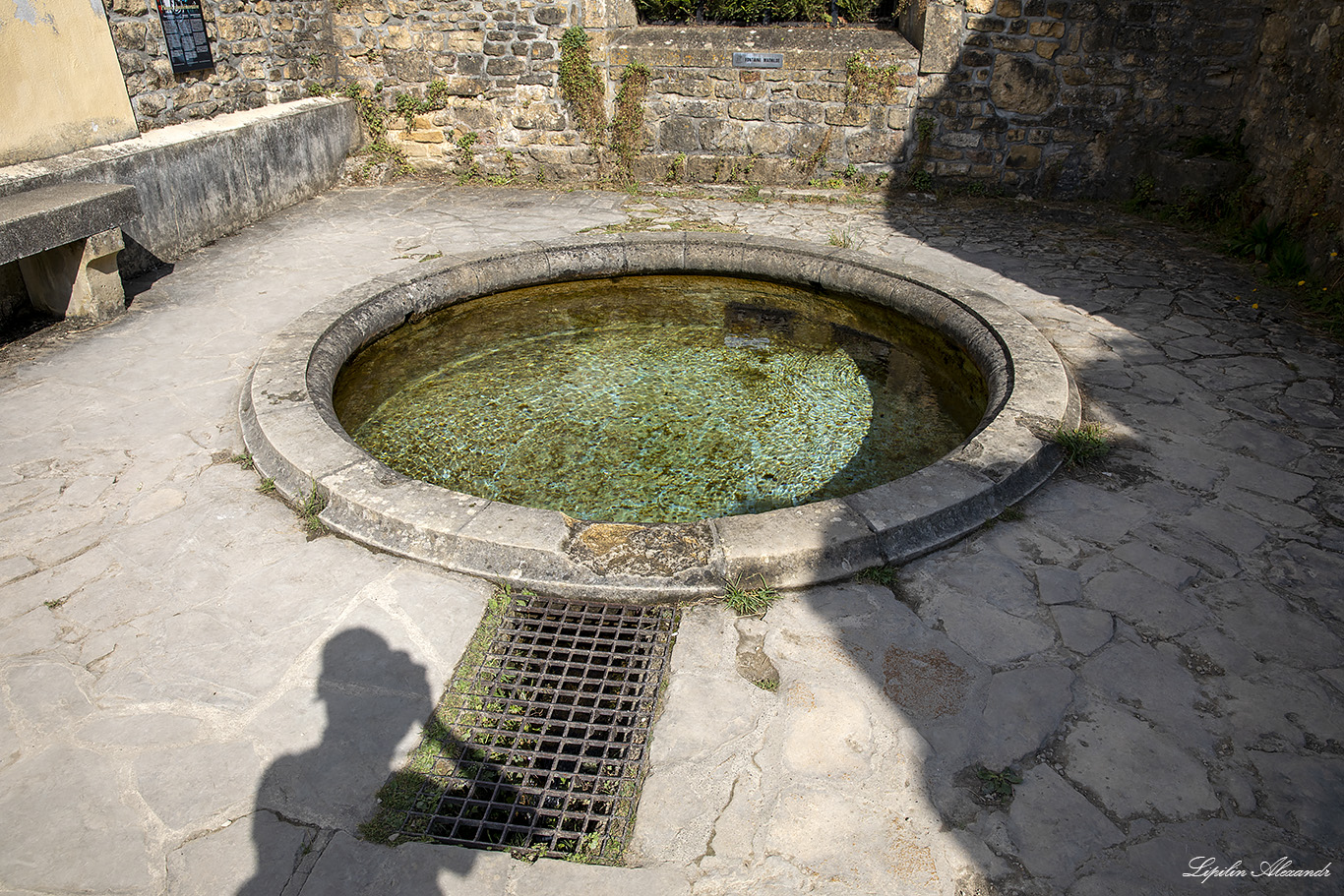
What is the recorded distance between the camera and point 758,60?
745cm

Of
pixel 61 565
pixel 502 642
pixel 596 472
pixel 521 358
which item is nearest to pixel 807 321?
pixel 521 358

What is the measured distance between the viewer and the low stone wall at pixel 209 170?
5121mm

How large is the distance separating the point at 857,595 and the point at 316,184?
6.73 metres

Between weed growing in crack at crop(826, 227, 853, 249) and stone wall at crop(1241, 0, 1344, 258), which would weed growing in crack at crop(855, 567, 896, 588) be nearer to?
weed growing in crack at crop(826, 227, 853, 249)

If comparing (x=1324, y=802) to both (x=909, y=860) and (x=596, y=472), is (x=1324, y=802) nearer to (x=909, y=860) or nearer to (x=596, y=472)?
(x=909, y=860)

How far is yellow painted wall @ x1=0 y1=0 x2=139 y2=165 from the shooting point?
4668 millimetres

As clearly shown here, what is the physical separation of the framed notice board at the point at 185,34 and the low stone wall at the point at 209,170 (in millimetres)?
418

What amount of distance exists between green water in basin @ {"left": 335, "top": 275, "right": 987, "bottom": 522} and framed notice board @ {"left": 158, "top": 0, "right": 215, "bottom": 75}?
2902mm

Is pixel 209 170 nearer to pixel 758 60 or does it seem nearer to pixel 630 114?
pixel 630 114

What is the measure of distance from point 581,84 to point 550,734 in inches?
268

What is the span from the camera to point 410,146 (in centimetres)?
805

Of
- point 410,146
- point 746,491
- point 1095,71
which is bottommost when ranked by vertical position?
point 746,491

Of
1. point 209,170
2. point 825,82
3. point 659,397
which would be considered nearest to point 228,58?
point 209,170

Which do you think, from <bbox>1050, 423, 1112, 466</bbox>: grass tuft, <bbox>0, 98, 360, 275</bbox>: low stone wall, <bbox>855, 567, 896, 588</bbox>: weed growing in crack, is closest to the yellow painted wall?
<bbox>0, 98, 360, 275</bbox>: low stone wall
